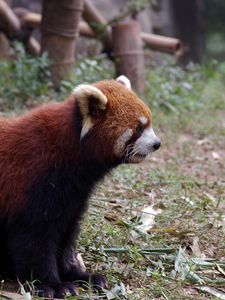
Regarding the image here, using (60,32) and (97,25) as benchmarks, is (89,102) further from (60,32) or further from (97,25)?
(97,25)

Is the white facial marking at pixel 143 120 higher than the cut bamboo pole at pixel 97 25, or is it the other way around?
the white facial marking at pixel 143 120

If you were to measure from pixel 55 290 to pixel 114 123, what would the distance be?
3.00 feet

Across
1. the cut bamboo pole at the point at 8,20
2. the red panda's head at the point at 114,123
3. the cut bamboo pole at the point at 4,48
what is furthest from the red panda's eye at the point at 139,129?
the cut bamboo pole at the point at 4,48

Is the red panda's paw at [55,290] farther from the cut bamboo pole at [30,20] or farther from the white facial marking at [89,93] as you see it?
the cut bamboo pole at [30,20]

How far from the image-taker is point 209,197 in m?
5.32

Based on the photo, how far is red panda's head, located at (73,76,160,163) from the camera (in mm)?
3500

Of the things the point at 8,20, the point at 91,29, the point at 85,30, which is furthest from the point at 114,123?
the point at 85,30

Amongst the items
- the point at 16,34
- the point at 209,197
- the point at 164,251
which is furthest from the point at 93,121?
the point at 16,34

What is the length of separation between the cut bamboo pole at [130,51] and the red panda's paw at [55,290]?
19.2 feet

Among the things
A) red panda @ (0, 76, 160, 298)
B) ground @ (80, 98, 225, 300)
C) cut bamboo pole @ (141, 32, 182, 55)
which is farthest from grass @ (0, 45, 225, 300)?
cut bamboo pole @ (141, 32, 182, 55)

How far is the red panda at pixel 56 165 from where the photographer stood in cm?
341

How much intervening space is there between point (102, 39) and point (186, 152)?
304cm

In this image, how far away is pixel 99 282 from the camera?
357cm

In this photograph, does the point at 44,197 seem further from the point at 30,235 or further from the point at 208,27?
the point at 208,27
